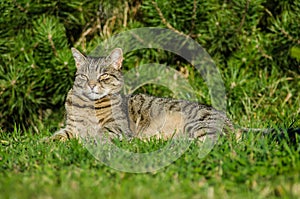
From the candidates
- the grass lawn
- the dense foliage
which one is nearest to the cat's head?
the grass lawn

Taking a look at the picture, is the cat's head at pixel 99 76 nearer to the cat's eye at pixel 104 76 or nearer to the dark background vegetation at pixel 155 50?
the cat's eye at pixel 104 76

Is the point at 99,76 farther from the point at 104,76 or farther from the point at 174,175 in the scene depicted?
the point at 174,175

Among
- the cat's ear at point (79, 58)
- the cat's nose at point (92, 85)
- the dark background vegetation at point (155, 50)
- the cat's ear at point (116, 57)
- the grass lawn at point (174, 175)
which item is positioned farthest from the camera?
the dark background vegetation at point (155, 50)

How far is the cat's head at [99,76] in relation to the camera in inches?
166

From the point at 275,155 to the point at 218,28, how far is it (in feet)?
10.5

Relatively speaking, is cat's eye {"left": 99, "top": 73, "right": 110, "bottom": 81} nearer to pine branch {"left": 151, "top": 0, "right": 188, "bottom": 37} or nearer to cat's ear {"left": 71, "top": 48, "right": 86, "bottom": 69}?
cat's ear {"left": 71, "top": 48, "right": 86, "bottom": 69}

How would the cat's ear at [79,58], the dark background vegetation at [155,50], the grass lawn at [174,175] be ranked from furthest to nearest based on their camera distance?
the dark background vegetation at [155,50], the cat's ear at [79,58], the grass lawn at [174,175]

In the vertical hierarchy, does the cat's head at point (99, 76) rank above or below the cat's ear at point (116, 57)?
below

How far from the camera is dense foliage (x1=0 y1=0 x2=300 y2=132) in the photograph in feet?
19.0

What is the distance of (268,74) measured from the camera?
20.3 ft

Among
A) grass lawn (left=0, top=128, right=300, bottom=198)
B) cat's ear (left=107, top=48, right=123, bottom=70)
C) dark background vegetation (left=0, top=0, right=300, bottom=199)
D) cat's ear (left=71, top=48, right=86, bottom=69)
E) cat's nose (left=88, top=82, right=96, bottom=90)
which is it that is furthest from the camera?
dark background vegetation (left=0, top=0, right=300, bottom=199)

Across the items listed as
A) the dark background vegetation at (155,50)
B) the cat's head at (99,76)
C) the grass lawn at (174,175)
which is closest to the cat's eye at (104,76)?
the cat's head at (99,76)

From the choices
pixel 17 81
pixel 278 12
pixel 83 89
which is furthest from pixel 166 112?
pixel 278 12

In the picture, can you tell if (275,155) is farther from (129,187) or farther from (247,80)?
(247,80)
